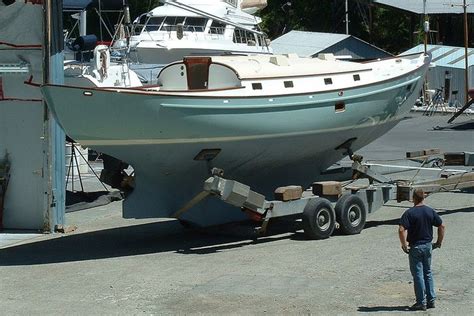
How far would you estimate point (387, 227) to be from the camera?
47.4 ft

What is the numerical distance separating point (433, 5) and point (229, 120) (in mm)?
37765

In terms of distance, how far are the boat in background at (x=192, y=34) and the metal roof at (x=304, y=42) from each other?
29.4ft

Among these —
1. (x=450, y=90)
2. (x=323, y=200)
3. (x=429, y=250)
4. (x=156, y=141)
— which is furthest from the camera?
Answer: (x=450, y=90)

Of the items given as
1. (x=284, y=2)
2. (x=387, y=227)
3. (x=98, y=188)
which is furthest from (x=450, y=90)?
(x=387, y=227)

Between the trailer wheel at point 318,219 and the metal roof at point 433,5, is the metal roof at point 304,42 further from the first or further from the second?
the trailer wheel at point 318,219

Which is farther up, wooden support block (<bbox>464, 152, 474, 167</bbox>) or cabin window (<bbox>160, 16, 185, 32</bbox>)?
cabin window (<bbox>160, 16, 185, 32</bbox>)

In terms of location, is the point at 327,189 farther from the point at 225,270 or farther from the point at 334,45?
the point at 334,45

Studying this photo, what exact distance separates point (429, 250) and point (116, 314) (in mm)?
3128

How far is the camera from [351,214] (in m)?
13.9

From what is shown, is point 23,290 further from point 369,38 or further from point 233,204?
point 369,38

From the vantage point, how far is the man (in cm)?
941

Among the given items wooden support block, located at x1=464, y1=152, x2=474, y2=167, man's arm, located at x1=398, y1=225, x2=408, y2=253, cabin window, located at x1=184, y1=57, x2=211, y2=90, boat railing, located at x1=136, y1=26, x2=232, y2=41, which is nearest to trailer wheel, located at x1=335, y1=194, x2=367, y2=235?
cabin window, located at x1=184, y1=57, x2=211, y2=90

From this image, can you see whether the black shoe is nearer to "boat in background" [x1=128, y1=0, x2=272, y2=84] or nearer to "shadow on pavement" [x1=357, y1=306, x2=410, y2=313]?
"shadow on pavement" [x1=357, y1=306, x2=410, y2=313]

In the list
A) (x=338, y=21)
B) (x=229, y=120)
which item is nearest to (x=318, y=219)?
(x=229, y=120)
